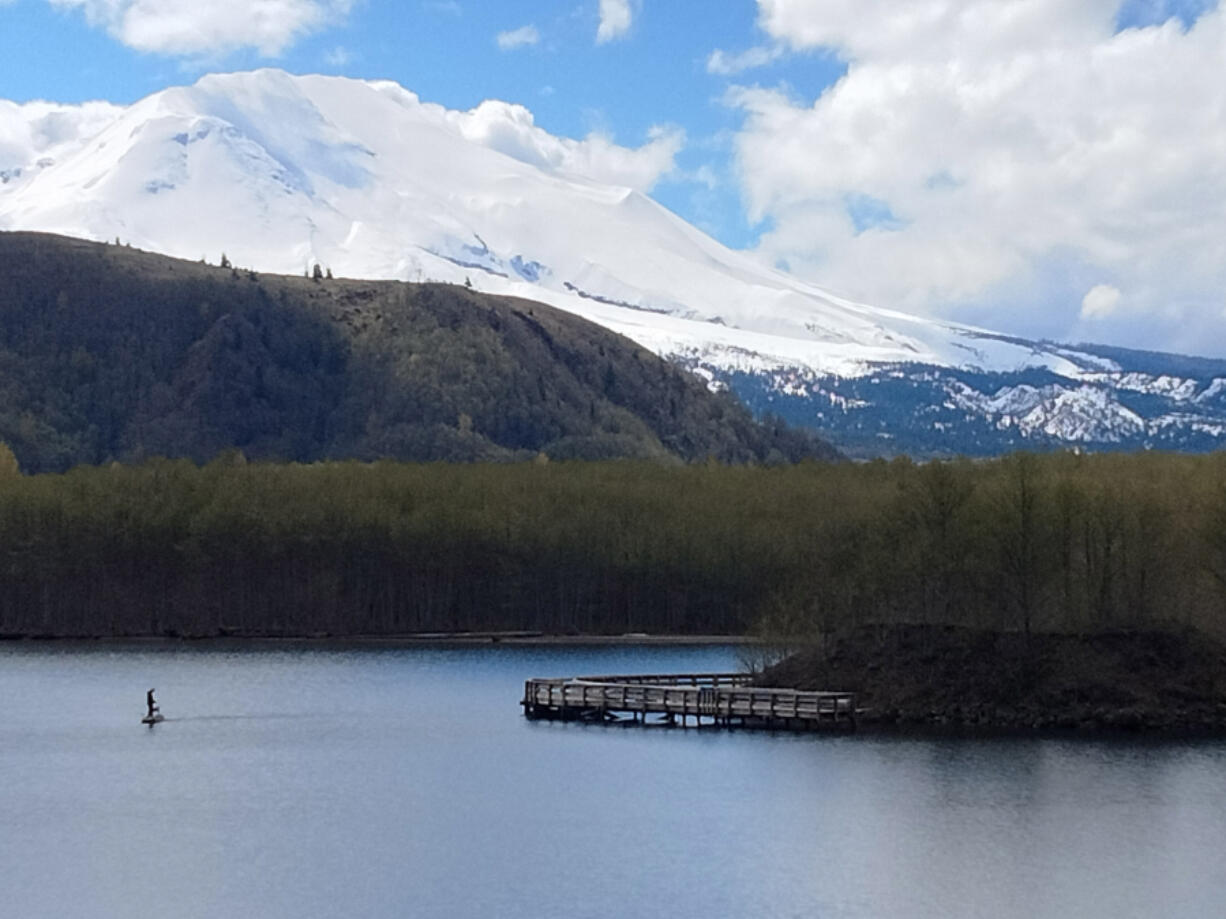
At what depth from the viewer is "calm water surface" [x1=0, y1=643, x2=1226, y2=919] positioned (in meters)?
46.7

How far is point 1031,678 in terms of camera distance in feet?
241

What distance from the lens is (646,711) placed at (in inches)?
3014

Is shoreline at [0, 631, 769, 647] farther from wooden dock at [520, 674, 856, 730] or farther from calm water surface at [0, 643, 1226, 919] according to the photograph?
wooden dock at [520, 674, 856, 730]

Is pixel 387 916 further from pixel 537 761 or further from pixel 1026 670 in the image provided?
pixel 1026 670

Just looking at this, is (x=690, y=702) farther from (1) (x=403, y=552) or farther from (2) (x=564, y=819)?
(1) (x=403, y=552)

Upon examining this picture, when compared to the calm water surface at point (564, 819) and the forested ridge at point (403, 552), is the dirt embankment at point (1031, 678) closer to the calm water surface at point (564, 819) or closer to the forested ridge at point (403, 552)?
the calm water surface at point (564, 819)

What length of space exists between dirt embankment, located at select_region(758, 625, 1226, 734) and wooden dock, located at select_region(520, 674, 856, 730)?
167 cm

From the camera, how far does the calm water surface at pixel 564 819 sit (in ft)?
153

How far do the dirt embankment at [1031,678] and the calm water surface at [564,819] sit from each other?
3.73 meters

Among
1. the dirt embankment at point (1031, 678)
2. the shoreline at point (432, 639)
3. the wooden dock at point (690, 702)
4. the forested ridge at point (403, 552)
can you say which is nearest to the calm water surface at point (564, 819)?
the wooden dock at point (690, 702)

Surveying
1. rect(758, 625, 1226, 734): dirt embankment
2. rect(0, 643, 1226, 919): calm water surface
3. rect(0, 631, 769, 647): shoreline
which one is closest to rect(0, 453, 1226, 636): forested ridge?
rect(0, 631, 769, 647): shoreline

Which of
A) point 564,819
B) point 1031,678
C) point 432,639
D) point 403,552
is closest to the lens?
point 564,819

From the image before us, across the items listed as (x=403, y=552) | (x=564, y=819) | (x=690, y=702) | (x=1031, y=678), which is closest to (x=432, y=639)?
(x=403, y=552)

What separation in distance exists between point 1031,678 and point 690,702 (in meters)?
11.6
